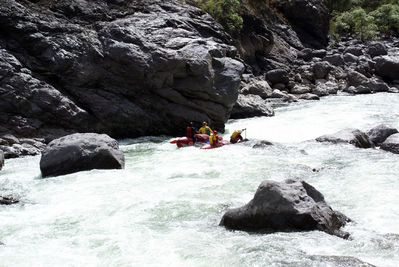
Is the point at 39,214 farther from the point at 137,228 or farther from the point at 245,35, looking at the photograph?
the point at 245,35

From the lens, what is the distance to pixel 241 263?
19.9ft

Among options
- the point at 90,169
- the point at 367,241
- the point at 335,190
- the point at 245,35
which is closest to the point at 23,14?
the point at 90,169

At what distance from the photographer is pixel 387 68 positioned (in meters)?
31.9

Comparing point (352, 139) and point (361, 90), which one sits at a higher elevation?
point (361, 90)

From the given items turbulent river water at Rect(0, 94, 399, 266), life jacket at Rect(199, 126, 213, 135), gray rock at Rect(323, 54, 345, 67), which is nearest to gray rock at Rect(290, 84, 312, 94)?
gray rock at Rect(323, 54, 345, 67)

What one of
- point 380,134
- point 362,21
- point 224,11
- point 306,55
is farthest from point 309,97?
point 362,21

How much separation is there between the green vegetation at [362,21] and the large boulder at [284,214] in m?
45.0

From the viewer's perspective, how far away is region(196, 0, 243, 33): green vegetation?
98.3ft

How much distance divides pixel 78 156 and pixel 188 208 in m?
4.29

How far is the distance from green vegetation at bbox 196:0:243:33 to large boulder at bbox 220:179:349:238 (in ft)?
80.0

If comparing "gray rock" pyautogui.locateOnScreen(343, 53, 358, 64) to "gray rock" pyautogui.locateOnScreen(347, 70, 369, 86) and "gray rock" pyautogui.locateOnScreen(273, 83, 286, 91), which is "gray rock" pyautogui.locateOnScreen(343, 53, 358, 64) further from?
"gray rock" pyautogui.locateOnScreen(273, 83, 286, 91)

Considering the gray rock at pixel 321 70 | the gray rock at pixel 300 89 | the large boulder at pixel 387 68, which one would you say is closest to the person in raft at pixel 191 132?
the gray rock at pixel 300 89

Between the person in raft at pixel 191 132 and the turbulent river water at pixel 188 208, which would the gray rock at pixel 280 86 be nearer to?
the person in raft at pixel 191 132

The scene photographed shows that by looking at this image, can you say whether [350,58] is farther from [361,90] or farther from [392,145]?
[392,145]
